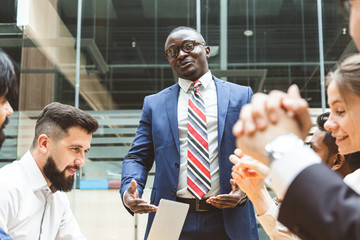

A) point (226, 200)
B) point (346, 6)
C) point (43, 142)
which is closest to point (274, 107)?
point (346, 6)

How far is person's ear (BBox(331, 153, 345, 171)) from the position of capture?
2.31m

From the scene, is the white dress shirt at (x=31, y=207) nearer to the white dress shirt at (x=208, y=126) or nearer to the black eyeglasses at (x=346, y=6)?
the white dress shirt at (x=208, y=126)

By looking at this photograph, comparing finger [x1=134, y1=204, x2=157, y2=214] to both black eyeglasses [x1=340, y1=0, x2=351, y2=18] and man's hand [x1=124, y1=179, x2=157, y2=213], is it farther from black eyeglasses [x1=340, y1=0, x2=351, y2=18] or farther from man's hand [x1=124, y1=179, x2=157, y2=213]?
black eyeglasses [x1=340, y1=0, x2=351, y2=18]

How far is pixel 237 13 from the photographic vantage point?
24.5 ft

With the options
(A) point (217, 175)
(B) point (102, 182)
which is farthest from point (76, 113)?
(B) point (102, 182)

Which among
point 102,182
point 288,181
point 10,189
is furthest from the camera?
point 102,182

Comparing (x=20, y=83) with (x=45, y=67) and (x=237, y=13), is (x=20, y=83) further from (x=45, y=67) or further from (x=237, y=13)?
(x=237, y=13)

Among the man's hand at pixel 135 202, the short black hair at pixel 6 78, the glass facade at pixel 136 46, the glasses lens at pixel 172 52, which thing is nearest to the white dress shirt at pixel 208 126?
the glasses lens at pixel 172 52

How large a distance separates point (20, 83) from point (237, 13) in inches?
141

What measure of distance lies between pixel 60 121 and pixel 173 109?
0.64 metres

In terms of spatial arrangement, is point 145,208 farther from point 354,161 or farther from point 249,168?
point 354,161

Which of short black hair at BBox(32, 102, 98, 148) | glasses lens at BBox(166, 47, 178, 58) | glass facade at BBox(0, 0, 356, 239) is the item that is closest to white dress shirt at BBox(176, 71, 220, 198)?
glasses lens at BBox(166, 47, 178, 58)

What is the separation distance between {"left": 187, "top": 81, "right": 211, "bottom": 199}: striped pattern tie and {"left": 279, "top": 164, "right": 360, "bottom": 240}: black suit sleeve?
1.52m

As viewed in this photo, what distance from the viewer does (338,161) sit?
92.4 inches
